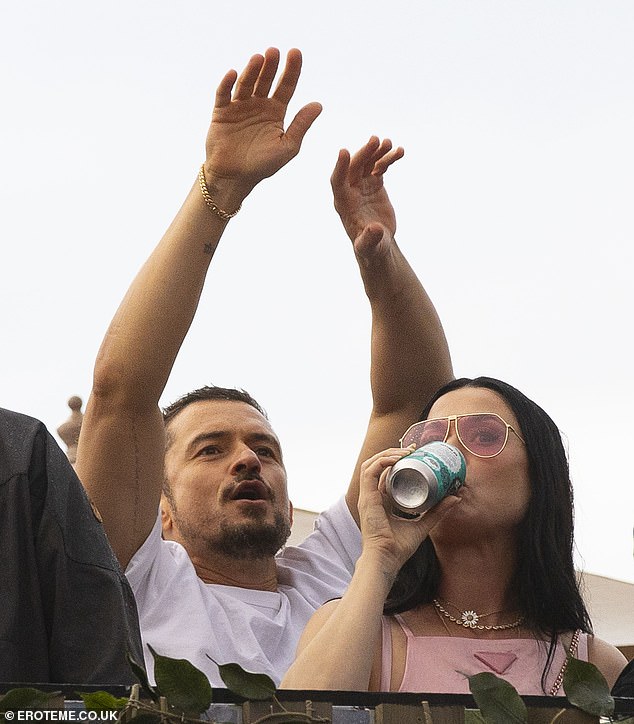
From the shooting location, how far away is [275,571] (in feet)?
9.31

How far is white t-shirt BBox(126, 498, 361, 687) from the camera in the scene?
2373 millimetres

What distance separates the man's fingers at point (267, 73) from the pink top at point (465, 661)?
118cm

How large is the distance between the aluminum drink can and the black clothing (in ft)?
1.84

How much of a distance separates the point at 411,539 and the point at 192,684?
3.17 feet

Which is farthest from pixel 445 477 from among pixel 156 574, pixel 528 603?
pixel 156 574

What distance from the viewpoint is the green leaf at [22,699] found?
1.03 meters

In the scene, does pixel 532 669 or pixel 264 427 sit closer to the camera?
pixel 532 669

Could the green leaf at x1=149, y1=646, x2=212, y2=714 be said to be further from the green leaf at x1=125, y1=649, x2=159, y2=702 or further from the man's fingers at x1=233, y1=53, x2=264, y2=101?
the man's fingers at x1=233, y1=53, x2=264, y2=101

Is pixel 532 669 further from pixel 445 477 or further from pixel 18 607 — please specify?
pixel 18 607

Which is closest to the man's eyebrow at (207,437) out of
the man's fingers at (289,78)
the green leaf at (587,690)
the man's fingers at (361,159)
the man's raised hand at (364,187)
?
the man's raised hand at (364,187)

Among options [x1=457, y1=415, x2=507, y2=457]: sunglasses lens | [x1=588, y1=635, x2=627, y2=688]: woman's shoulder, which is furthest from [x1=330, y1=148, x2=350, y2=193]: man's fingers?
[x1=588, y1=635, x2=627, y2=688]: woman's shoulder

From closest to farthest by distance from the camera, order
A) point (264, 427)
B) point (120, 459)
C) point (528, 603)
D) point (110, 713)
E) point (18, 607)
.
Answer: point (110, 713) → point (18, 607) → point (528, 603) → point (120, 459) → point (264, 427)

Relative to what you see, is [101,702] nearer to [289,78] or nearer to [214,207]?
[214,207]

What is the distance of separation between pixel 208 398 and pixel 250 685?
2006 millimetres
